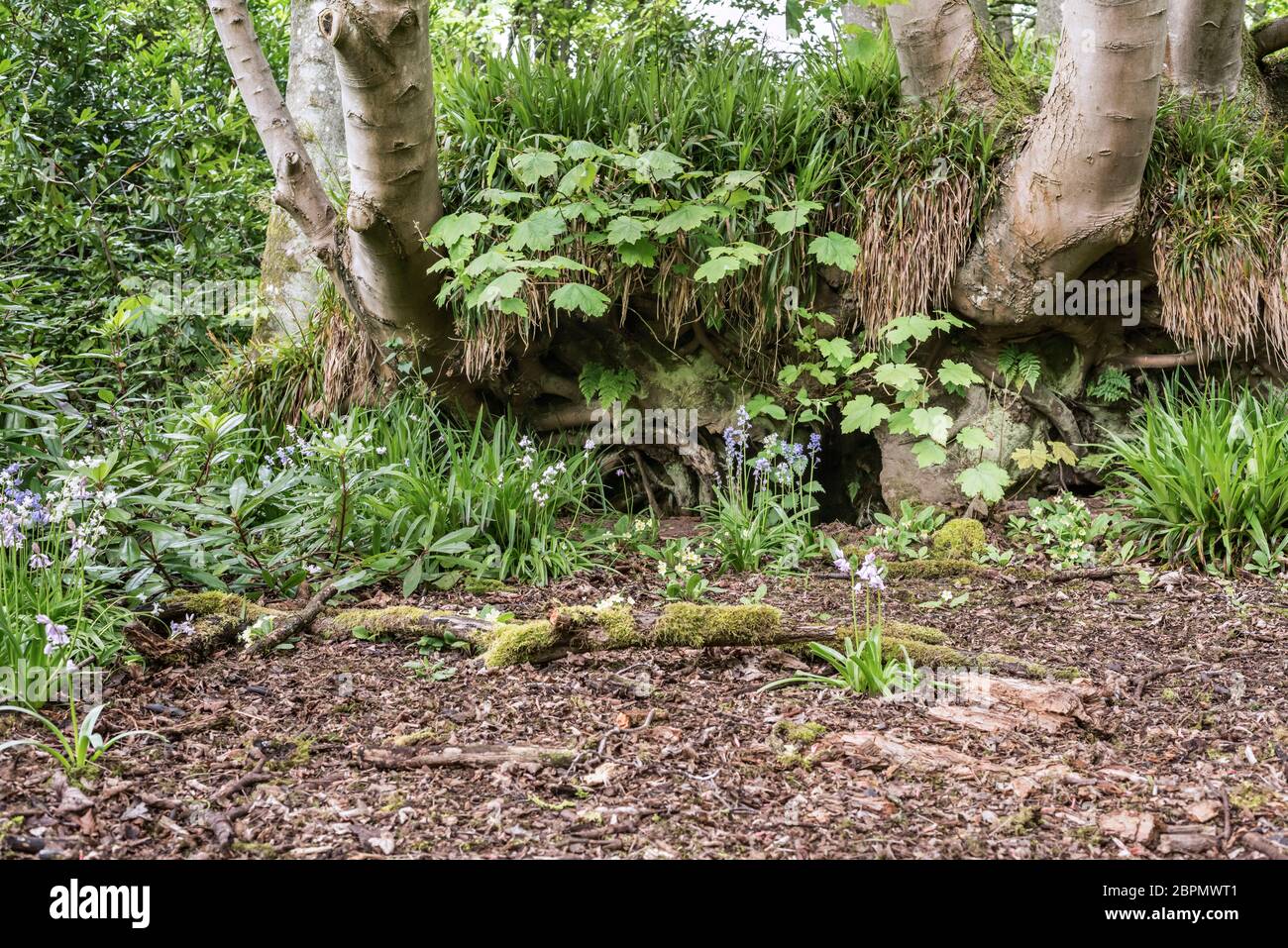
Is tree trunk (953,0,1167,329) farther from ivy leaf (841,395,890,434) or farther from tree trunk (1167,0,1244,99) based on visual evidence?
tree trunk (1167,0,1244,99)

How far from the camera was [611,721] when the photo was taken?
245 cm

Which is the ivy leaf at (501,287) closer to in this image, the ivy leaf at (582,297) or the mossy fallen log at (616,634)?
the ivy leaf at (582,297)

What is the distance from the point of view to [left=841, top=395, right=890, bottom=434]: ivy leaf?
4.62 meters

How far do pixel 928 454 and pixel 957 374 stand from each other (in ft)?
1.37

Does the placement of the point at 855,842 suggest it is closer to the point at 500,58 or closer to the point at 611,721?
the point at 611,721

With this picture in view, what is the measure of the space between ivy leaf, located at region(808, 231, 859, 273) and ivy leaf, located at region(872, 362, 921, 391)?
1.71 ft

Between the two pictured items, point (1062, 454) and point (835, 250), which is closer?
point (835, 250)

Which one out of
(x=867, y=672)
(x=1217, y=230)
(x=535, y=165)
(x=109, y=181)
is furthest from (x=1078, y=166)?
(x=109, y=181)

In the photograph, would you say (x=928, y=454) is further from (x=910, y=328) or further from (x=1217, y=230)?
(x=1217, y=230)

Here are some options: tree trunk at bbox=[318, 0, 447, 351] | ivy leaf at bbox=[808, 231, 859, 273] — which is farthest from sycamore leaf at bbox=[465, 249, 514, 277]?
ivy leaf at bbox=[808, 231, 859, 273]

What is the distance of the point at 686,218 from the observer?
4246mm

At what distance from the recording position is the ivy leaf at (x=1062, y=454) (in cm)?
476

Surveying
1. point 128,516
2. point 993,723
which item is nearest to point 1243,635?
point 993,723

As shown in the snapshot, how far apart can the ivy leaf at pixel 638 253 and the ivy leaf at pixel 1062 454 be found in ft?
7.28
